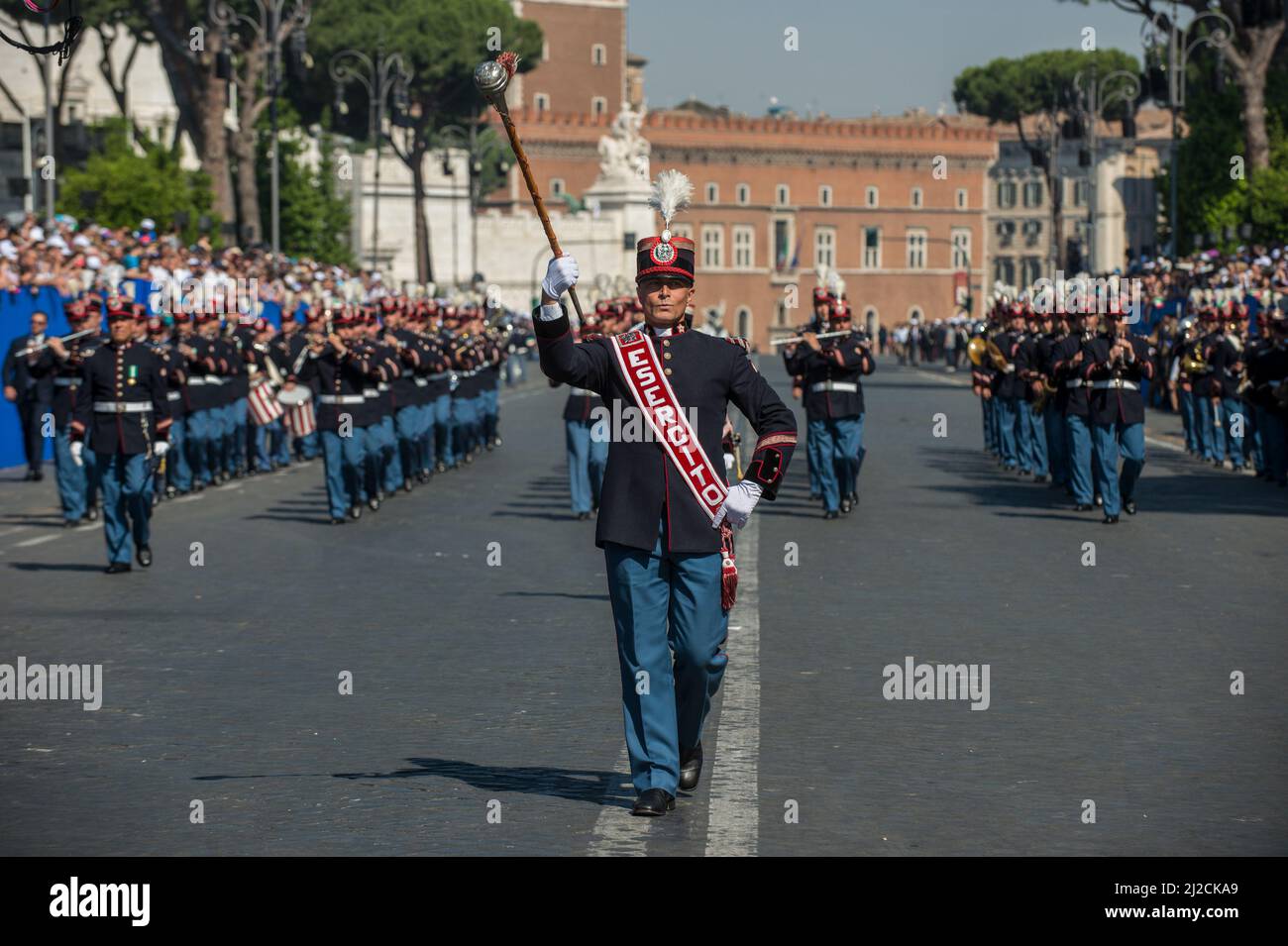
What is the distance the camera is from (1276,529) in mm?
19469

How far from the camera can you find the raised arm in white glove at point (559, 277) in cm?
814

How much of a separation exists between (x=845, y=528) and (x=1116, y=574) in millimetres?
4066

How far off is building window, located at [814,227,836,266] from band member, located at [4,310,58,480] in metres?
118

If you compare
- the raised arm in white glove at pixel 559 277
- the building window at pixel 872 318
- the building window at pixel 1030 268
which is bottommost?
the building window at pixel 872 318

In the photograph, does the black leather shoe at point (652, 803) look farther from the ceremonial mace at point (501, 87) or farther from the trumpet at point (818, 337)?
the trumpet at point (818, 337)

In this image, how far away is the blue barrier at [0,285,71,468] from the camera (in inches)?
1027

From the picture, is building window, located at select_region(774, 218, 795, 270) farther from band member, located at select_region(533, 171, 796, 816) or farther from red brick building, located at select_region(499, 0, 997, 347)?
band member, located at select_region(533, 171, 796, 816)

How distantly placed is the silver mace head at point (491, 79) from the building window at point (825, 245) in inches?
5308

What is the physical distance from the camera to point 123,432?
16516 millimetres

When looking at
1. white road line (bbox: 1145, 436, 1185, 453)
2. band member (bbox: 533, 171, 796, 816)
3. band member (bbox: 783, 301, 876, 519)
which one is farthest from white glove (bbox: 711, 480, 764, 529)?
white road line (bbox: 1145, 436, 1185, 453)

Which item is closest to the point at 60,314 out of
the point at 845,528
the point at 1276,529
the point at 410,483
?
the point at 410,483

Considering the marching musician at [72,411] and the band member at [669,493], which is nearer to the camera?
the band member at [669,493]

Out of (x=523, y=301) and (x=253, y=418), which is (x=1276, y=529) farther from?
(x=523, y=301)

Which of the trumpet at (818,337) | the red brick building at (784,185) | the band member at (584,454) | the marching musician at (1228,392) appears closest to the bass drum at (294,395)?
the band member at (584,454)
